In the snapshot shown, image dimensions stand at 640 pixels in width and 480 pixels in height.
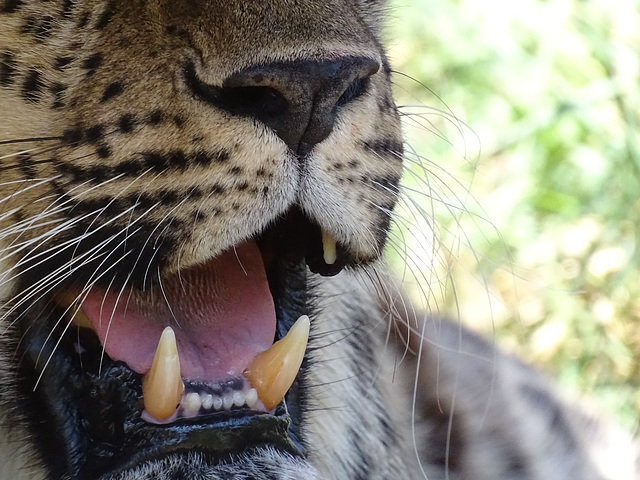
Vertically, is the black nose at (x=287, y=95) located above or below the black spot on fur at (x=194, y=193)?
above

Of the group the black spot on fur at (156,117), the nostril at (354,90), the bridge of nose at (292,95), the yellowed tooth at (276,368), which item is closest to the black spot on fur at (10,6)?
the black spot on fur at (156,117)

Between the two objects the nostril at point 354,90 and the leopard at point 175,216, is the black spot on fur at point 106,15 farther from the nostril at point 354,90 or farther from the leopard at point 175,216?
the nostril at point 354,90

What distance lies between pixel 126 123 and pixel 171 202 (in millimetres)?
150

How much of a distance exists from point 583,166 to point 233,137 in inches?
126

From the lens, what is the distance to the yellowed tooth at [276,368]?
6.11 ft

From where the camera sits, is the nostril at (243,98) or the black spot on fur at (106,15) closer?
the nostril at (243,98)

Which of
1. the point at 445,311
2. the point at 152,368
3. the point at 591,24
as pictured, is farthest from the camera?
the point at 591,24

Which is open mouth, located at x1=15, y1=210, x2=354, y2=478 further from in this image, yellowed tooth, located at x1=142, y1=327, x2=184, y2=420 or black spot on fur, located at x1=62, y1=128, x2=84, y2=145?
black spot on fur, located at x1=62, y1=128, x2=84, y2=145

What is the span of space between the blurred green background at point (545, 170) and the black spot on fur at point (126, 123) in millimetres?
2168

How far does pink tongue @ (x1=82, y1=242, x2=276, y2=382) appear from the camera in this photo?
A: 6.13ft

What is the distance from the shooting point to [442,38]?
511 centimetres

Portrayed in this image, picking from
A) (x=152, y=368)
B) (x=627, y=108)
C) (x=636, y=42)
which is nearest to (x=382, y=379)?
(x=152, y=368)

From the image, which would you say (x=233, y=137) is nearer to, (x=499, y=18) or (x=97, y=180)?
(x=97, y=180)

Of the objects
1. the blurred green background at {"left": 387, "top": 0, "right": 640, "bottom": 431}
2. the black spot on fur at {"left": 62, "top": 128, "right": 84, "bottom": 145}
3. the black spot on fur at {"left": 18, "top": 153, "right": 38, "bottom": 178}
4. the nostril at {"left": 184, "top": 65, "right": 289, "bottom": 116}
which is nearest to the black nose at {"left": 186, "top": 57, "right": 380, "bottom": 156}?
the nostril at {"left": 184, "top": 65, "right": 289, "bottom": 116}
